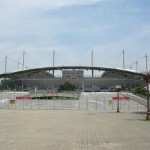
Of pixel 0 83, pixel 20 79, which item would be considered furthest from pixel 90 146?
pixel 0 83

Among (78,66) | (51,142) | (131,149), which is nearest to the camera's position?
(131,149)

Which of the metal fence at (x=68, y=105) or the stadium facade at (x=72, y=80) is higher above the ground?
the stadium facade at (x=72, y=80)

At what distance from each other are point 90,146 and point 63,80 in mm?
170292

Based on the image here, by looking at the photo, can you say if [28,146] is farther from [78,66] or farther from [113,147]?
[78,66]

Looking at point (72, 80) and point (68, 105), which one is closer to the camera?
point (68, 105)

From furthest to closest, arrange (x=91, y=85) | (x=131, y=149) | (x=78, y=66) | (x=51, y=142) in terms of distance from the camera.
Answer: (x=91, y=85) → (x=78, y=66) → (x=51, y=142) → (x=131, y=149)

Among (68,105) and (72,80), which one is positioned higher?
(72,80)

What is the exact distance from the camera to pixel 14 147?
11.8 meters

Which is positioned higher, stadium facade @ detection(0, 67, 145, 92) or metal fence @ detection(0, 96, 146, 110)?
stadium facade @ detection(0, 67, 145, 92)

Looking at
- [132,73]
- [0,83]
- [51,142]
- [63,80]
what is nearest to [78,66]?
[63,80]

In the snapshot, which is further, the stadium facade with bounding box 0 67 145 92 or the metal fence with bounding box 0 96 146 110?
the stadium facade with bounding box 0 67 145 92

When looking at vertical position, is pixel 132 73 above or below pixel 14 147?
above

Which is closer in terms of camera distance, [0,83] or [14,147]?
[14,147]

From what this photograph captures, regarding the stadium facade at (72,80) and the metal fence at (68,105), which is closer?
the metal fence at (68,105)
